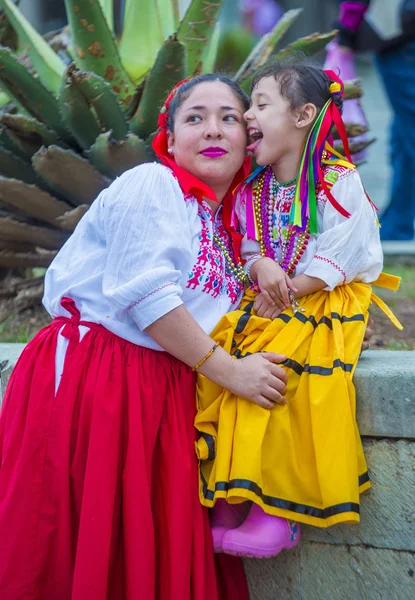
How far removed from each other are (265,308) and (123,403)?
49 cm

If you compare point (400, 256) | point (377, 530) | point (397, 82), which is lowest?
point (400, 256)

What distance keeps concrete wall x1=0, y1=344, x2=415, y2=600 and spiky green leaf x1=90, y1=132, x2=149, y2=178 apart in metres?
1.29

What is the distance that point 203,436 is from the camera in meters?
1.94

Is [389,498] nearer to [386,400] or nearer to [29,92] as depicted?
[386,400]

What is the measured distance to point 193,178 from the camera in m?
2.02

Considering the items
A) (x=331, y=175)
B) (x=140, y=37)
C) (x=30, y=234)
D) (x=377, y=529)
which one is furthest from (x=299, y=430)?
(x=140, y=37)

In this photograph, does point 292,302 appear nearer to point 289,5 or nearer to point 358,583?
point 358,583

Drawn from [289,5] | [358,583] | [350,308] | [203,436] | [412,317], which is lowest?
[289,5]

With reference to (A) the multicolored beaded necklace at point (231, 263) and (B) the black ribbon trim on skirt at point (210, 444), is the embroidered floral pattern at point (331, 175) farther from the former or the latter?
(B) the black ribbon trim on skirt at point (210, 444)

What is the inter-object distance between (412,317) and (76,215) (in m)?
1.71

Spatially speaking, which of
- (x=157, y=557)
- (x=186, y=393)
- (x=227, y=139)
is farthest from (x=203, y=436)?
(x=227, y=139)

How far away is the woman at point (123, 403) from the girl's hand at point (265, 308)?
0.38 ft

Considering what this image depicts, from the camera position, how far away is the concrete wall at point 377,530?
6.23 feet

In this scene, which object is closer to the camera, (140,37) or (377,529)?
(377,529)
